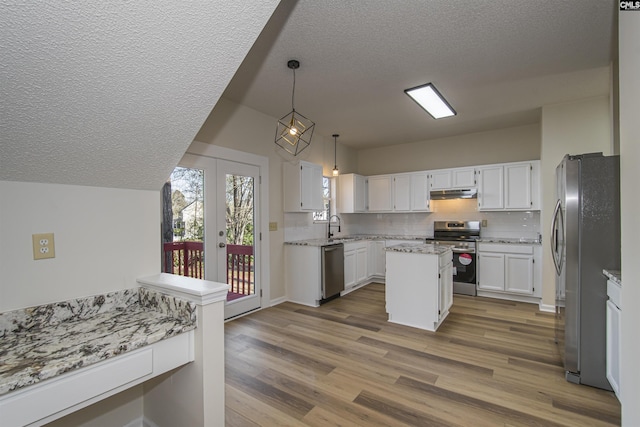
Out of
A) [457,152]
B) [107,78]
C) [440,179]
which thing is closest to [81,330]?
[107,78]

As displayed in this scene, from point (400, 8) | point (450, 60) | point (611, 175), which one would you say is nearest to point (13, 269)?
point (400, 8)

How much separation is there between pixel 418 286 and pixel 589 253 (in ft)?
5.26

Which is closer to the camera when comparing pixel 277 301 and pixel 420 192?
pixel 277 301

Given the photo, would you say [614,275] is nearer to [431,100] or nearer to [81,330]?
[431,100]

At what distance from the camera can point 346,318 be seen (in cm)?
381

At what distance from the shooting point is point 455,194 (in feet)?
17.0

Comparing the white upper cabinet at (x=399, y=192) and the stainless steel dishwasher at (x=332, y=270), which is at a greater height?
the white upper cabinet at (x=399, y=192)

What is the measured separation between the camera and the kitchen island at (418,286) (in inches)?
132

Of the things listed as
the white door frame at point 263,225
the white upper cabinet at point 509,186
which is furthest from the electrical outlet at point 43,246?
the white upper cabinet at point 509,186

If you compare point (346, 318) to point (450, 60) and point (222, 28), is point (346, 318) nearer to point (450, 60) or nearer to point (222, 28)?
point (450, 60)

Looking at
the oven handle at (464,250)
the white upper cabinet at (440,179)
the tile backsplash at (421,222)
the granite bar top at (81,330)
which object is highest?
the white upper cabinet at (440,179)

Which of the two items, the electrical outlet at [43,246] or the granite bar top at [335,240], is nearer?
the electrical outlet at [43,246]

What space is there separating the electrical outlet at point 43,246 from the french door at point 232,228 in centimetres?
191

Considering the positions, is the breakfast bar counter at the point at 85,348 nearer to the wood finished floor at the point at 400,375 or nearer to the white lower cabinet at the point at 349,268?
the wood finished floor at the point at 400,375
